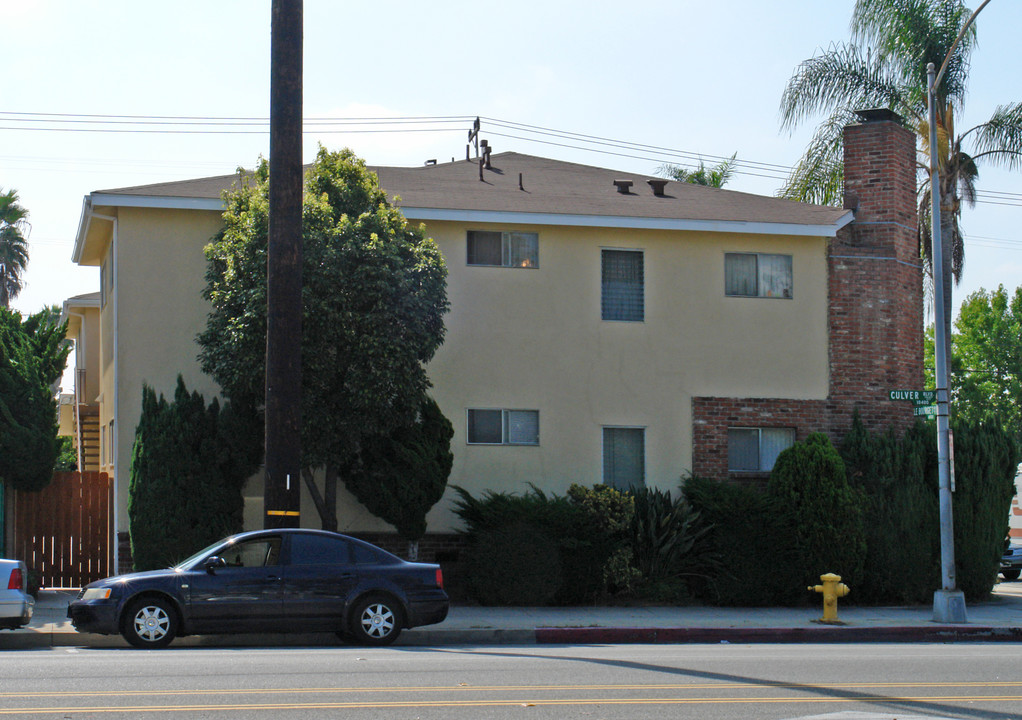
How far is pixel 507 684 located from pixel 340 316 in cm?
728

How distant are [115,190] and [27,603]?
287 inches

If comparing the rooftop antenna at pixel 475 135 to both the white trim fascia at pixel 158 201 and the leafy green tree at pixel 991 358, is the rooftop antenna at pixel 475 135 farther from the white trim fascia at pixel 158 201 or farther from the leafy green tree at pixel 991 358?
the leafy green tree at pixel 991 358

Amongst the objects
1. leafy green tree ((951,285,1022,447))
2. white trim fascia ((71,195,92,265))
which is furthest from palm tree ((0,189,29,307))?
leafy green tree ((951,285,1022,447))

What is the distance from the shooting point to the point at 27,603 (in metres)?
13.2

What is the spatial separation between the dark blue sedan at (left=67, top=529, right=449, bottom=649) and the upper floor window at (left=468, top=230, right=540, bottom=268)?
23.6 feet

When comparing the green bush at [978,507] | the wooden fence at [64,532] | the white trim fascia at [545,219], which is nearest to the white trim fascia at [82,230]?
the white trim fascia at [545,219]

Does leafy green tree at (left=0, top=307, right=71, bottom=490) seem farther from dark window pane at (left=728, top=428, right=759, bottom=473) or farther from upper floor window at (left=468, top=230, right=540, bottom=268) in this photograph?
dark window pane at (left=728, top=428, right=759, bottom=473)

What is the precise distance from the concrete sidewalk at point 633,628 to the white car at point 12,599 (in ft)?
2.28

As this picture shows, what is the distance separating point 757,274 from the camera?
20656mm

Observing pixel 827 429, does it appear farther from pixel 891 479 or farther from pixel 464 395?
pixel 464 395

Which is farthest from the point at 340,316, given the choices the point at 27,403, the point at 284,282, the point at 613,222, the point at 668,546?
the point at 668,546

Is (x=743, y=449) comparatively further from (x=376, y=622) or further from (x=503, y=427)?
(x=376, y=622)

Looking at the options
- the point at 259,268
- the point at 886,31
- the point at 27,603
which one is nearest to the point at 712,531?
the point at 259,268

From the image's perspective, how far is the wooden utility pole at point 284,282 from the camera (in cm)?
1447
